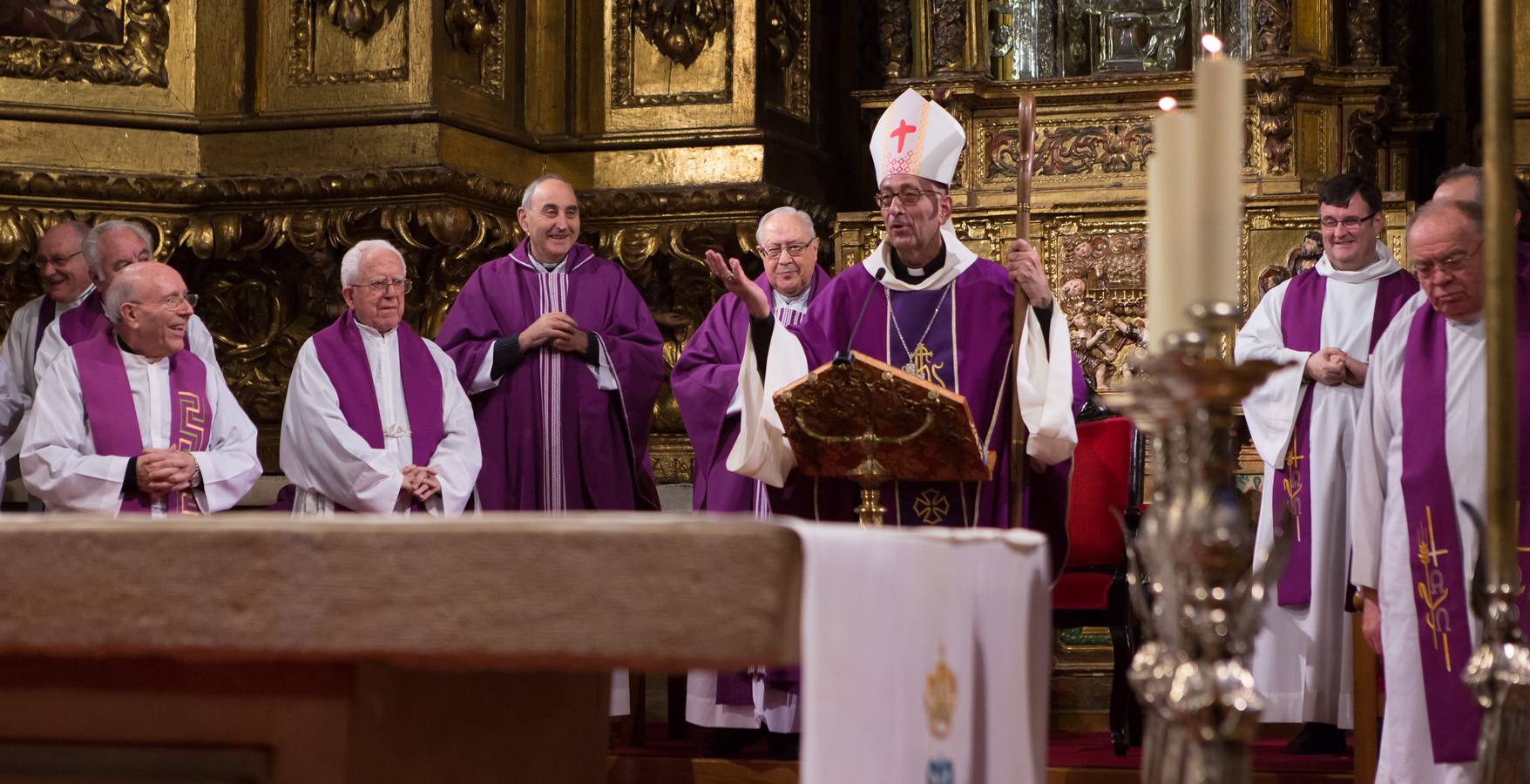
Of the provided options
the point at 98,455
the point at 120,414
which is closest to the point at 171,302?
the point at 120,414

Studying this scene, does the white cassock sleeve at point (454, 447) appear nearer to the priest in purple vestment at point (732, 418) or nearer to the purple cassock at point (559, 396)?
the purple cassock at point (559, 396)

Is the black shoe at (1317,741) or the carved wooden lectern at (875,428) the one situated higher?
the carved wooden lectern at (875,428)

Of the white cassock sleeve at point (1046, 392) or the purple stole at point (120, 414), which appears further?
the purple stole at point (120, 414)

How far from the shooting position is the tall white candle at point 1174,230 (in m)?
1.69

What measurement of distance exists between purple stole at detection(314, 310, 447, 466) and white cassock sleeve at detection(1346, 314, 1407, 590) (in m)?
3.05

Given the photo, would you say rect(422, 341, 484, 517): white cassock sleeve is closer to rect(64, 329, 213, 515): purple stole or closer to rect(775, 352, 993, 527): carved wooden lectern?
rect(64, 329, 213, 515): purple stole

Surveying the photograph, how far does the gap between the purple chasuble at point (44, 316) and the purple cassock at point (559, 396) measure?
1.68m

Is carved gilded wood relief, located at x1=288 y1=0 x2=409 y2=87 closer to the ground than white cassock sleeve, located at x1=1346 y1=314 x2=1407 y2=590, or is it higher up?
higher up

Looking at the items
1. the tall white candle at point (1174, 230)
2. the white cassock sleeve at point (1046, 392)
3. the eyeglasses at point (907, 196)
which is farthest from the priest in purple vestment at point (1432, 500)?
the tall white candle at point (1174, 230)

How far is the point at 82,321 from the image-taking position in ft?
23.0

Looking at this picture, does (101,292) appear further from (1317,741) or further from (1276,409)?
(1317,741)


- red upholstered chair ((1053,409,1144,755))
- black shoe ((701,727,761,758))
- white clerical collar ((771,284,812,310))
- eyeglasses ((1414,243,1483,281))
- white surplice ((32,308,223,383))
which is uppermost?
white clerical collar ((771,284,812,310))

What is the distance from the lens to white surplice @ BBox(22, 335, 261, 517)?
5.34m

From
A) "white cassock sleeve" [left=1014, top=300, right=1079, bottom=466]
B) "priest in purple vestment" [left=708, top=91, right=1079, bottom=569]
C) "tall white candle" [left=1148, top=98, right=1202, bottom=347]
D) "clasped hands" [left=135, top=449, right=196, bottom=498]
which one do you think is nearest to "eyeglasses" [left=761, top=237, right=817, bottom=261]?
"priest in purple vestment" [left=708, top=91, right=1079, bottom=569]
